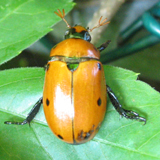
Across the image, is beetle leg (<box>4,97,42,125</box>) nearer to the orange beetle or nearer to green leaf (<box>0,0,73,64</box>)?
the orange beetle

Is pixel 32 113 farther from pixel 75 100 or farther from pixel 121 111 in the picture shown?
pixel 121 111

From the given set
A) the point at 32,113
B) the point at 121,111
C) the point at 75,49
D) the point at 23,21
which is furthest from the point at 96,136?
the point at 23,21

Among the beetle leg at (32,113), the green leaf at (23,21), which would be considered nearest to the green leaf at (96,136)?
the beetle leg at (32,113)

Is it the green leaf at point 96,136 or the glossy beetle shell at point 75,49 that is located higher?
the glossy beetle shell at point 75,49

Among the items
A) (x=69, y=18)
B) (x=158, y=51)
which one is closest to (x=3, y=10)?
(x=69, y=18)

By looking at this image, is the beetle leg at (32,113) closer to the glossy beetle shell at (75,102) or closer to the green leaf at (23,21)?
the glossy beetle shell at (75,102)

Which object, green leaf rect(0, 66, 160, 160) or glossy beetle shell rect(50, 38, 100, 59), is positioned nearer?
green leaf rect(0, 66, 160, 160)

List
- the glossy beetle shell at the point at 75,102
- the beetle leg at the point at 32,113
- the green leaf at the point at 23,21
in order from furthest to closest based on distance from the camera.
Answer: the green leaf at the point at 23,21 < the beetle leg at the point at 32,113 < the glossy beetle shell at the point at 75,102

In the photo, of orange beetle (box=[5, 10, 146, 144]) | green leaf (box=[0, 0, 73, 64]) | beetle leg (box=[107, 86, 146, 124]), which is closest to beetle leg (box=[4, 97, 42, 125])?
orange beetle (box=[5, 10, 146, 144])

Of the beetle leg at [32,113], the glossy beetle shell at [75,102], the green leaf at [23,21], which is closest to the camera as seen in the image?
the glossy beetle shell at [75,102]
